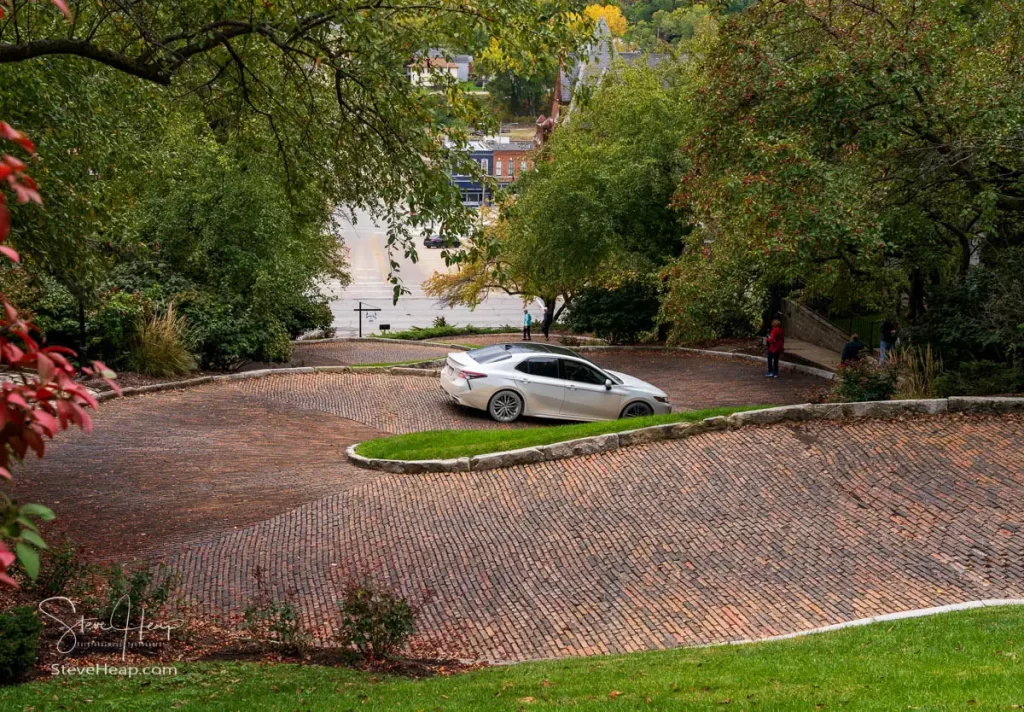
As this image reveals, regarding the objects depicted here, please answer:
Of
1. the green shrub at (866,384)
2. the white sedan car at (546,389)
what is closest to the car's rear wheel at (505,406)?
the white sedan car at (546,389)

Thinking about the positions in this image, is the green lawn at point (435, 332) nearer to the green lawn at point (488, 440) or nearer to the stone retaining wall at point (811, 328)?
the stone retaining wall at point (811, 328)

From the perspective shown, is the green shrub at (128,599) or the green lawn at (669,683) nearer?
the green lawn at (669,683)

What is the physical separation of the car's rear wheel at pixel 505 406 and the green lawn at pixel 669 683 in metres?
10.7

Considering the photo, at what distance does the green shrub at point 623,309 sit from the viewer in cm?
3281

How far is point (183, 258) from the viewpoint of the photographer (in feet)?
79.5

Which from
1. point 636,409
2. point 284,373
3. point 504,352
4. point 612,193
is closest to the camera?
point 636,409

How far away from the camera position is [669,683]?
22.1 ft

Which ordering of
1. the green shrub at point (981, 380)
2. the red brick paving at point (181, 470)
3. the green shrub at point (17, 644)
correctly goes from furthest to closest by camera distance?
the green shrub at point (981, 380), the red brick paving at point (181, 470), the green shrub at point (17, 644)

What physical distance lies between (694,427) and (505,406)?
5150 millimetres

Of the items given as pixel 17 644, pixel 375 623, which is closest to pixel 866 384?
pixel 375 623

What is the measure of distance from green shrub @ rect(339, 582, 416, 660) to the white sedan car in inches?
416

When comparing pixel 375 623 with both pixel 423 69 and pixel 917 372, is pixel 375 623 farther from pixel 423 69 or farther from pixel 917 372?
pixel 917 372

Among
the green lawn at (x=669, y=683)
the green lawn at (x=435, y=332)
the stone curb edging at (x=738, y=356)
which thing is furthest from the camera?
the green lawn at (x=435, y=332)

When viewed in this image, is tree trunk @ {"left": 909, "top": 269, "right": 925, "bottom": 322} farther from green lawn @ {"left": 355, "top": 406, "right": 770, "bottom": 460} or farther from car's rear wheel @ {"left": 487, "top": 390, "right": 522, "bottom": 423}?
car's rear wheel @ {"left": 487, "top": 390, "right": 522, "bottom": 423}
